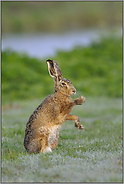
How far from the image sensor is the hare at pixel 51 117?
6109 millimetres

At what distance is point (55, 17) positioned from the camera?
1318 inches

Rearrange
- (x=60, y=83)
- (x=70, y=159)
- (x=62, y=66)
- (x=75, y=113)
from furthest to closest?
(x=62, y=66) < (x=75, y=113) < (x=60, y=83) < (x=70, y=159)

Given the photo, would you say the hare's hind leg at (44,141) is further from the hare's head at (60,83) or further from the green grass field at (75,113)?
the hare's head at (60,83)

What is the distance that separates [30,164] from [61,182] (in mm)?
770

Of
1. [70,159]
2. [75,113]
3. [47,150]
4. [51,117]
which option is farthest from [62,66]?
[70,159]

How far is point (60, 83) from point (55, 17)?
28210mm

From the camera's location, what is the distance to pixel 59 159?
5645mm

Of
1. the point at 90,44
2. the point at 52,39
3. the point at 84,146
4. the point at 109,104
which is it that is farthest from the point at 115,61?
the point at 84,146

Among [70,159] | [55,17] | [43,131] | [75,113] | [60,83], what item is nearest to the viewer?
[70,159]

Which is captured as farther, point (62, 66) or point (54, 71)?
point (62, 66)

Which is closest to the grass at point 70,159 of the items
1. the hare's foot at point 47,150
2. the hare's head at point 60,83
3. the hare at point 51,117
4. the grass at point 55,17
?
the hare's foot at point 47,150

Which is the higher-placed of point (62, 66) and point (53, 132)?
point (62, 66)

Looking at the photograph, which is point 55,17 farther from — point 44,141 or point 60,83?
point 44,141

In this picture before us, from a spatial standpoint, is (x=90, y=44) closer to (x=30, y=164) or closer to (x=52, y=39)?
(x=52, y=39)
